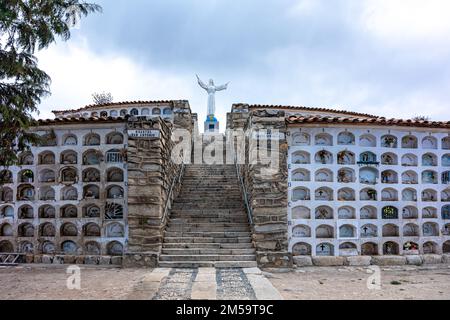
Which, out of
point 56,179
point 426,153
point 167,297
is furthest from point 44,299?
point 426,153

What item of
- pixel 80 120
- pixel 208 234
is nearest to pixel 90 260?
pixel 208 234

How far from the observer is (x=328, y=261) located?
775 centimetres

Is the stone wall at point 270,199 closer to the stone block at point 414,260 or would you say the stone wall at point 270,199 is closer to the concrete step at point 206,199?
the concrete step at point 206,199

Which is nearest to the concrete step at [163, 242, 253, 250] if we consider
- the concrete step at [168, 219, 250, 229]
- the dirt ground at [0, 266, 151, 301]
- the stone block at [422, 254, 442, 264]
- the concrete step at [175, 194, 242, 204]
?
the concrete step at [168, 219, 250, 229]

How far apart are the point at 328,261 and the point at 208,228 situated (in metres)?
3.03

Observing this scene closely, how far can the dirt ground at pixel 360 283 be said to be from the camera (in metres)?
5.26

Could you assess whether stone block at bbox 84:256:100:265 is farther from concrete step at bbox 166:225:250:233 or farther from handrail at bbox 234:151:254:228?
handrail at bbox 234:151:254:228

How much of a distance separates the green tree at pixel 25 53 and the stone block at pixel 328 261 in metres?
6.77

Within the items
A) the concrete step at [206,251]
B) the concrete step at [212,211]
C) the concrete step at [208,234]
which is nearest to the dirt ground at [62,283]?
the concrete step at [206,251]

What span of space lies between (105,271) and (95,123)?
3.65 m

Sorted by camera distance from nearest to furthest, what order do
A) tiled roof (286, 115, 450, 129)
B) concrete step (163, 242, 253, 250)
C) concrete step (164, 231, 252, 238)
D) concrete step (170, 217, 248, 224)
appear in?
concrete step (163, 242, 253, 250) → concrete step (164, 231, 252, 238) → tiled roof (286, 115, 450, 129) → concrete step (170, 217, 248, 224)

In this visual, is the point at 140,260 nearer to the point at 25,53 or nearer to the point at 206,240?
the point at 206,240

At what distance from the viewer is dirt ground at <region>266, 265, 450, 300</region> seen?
17.3 ft

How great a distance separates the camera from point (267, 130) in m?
8.04
